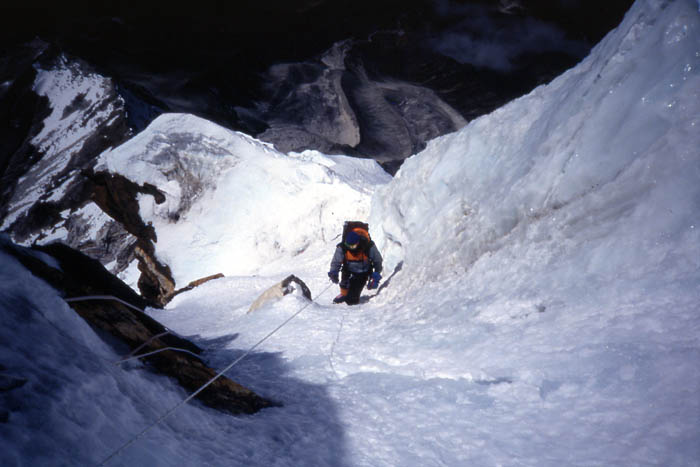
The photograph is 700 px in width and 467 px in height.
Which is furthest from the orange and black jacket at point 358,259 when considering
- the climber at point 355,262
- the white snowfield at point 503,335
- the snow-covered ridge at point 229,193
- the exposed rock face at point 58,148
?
the exposed rock face at point 58,148

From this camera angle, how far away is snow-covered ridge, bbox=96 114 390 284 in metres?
9.82

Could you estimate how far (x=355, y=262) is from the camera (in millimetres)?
4559

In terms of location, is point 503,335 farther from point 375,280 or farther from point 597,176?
point 375,280

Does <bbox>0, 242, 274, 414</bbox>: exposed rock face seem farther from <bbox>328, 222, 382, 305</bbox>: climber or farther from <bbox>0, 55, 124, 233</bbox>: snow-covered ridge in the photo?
<bbox>0, 55, 124, 233</bbox>: snow-covered ridge

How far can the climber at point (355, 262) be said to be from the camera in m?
4.55

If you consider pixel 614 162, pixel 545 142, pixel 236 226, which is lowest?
pixel 236 226

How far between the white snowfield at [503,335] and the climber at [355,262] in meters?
0.39

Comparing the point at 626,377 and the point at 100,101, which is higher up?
the point at 100,101

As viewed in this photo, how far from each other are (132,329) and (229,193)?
9740mm

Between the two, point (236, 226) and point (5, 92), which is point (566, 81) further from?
point (5, 92)

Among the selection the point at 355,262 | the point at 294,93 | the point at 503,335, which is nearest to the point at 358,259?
the point at 355,262

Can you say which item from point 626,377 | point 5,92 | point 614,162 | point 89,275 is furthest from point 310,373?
point 5,92

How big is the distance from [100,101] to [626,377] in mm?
38020

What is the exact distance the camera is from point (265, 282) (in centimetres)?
688
